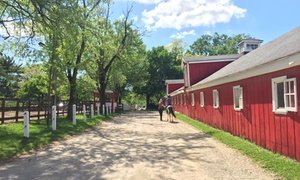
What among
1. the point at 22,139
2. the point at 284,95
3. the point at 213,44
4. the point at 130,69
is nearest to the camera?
the point at 284,95

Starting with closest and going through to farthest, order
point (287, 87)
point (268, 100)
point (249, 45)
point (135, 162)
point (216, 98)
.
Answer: point (135, 162) < point (287, 87) < point (268, 100) < point (216, 98) < point (249, 45)

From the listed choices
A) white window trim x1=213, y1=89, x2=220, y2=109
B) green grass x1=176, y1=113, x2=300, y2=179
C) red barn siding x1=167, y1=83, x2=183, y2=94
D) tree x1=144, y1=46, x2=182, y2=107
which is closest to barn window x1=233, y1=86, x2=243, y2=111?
green grass x1=176, y1=113, x2=300, y2=179

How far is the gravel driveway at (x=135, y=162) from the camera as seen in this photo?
8422 millimetres

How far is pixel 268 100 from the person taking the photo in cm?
1153

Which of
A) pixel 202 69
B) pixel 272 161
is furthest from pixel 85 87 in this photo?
pixel 272 161

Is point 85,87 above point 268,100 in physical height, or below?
above

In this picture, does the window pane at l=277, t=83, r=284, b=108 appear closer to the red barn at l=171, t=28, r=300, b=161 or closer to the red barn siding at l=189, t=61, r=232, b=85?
the red barn at l=171, t=28, r=300, b=161

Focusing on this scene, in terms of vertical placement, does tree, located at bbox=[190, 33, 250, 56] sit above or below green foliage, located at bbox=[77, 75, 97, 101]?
above

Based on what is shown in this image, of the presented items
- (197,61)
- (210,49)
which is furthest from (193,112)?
(210,49)

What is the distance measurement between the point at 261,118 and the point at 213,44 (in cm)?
10912

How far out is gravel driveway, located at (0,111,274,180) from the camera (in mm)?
8422

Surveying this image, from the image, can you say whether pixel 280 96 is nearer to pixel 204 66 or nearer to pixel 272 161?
pixel 272 161

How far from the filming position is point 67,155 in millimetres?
11477

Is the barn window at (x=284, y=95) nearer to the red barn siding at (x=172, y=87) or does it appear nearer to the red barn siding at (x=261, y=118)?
the red barn siding at (x=261, y=118)
